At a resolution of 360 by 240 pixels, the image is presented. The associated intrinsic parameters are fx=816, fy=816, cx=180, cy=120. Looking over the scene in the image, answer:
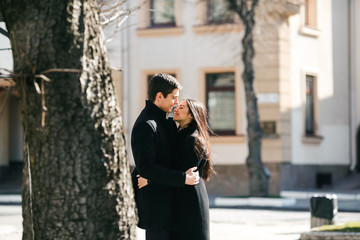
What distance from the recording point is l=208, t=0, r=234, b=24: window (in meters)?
23.6

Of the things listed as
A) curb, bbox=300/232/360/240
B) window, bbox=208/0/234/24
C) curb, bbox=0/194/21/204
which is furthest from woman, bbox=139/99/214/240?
window, bbox=208/0/234/24

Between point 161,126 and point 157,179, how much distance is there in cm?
40

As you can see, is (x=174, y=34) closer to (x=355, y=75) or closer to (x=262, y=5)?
(x=262, y=5)

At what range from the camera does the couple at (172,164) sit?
568cm

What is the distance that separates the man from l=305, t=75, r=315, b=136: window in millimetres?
19912

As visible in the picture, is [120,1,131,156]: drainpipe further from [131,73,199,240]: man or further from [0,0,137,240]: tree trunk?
[0,0,137,240]: tree trunk

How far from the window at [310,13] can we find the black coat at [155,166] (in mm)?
20530

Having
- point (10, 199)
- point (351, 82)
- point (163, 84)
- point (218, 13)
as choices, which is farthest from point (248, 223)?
point (351, 82)

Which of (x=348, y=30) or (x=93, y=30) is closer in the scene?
(x=93, y=30)

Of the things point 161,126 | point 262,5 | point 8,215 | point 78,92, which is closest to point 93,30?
point 78,92

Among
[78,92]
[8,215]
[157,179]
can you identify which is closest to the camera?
[78,92]

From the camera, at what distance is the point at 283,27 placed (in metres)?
23.7

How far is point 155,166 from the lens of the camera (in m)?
5.57

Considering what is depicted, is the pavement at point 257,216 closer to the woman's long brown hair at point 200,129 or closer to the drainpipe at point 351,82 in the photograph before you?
the drainpipe at point 351,82
